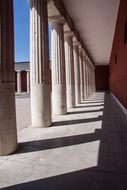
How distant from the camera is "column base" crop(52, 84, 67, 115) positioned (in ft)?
34.6

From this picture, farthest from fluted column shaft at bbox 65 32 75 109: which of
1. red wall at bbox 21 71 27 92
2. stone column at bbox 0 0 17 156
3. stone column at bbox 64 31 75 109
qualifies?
red wall at bbox 21 71 27 92

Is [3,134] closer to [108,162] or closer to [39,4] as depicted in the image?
[108,162]

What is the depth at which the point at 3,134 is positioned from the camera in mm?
4621

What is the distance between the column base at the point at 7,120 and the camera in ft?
15.1

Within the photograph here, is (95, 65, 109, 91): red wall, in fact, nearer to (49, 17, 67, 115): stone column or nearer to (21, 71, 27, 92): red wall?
(21, 71, 27, 92): red wall

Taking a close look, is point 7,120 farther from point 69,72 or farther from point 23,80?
point 23,80

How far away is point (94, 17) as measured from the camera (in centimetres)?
1313

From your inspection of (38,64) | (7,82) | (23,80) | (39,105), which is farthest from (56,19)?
(23,80)

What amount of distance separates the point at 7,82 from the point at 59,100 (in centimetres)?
600

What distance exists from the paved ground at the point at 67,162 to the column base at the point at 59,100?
388cm

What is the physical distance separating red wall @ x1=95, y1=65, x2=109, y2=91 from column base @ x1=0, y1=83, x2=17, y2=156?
37313mm

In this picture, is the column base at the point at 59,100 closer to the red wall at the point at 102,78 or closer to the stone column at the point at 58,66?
the stone column at the point at 58,66

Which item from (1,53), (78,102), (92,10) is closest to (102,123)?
(1,53)

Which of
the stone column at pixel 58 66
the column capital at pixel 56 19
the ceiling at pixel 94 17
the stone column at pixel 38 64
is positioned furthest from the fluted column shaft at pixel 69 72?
the stone column at pixel 38 64
